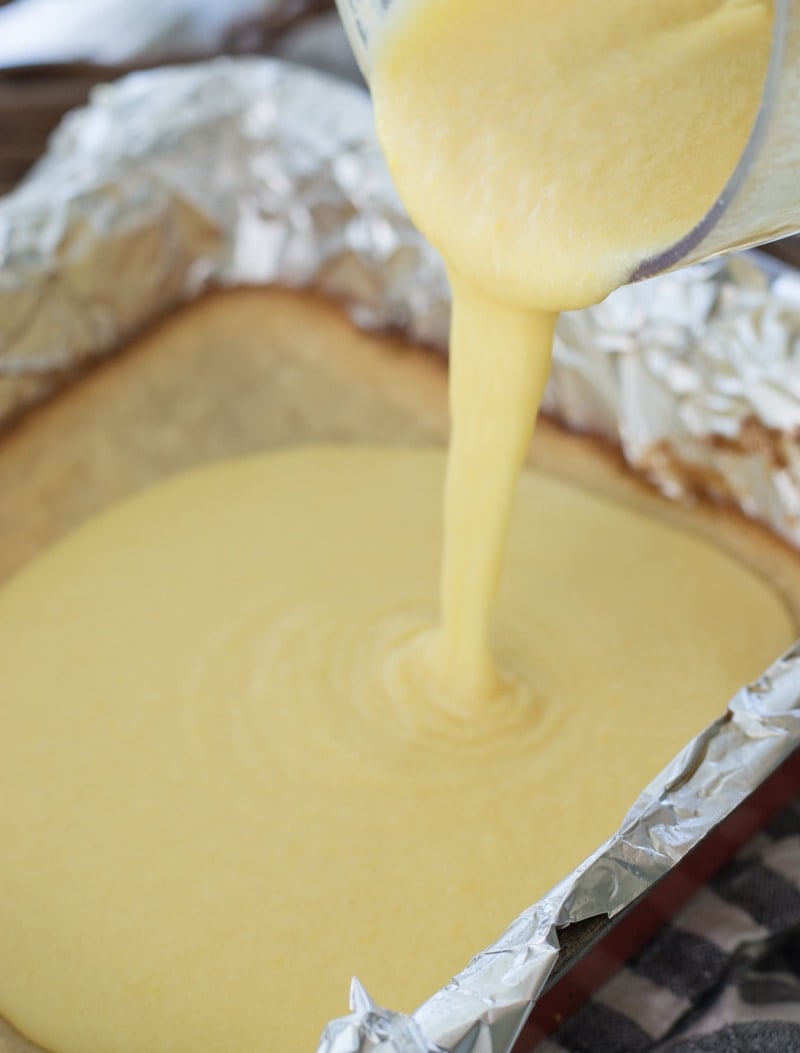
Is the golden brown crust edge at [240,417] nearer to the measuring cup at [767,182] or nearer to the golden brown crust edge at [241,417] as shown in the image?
the golden brown crust edge at [241,417]

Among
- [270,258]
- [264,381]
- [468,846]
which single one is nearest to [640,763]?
[468,846]

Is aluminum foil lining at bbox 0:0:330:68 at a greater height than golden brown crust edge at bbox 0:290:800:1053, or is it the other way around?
aluminum foil lining at bbox 0:0:330:68

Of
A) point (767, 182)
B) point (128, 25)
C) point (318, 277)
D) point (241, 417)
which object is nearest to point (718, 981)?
point (767, 182)

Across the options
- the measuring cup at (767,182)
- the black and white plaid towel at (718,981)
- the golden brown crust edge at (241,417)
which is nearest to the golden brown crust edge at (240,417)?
the golden brown crust edge at (241,417)

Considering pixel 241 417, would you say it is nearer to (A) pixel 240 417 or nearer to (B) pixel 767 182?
(A) pixel 240 417

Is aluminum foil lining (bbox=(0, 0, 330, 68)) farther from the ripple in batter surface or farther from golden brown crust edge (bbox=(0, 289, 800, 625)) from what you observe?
the ripple in batter surface

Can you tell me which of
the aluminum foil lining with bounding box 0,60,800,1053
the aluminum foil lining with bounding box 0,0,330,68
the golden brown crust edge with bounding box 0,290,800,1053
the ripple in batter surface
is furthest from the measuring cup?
the aluminum foil lining with bounding box 0,0,330,68
